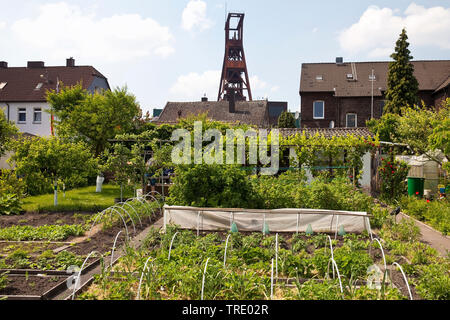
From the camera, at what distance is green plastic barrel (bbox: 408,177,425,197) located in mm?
13570

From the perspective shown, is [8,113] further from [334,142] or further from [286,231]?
[286,231]

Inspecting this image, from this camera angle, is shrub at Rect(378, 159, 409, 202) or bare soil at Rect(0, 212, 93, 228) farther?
shrub at Rect(378, 159, 409, 202)

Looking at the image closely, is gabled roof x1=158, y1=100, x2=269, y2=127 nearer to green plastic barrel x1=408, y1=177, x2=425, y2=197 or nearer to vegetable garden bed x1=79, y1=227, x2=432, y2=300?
green plastic barrel x1=408, y1=177, x2=425, y2=197

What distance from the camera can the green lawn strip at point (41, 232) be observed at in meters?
8.91

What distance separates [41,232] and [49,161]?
402 cm

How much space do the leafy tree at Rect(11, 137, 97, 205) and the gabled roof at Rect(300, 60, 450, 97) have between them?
23953 millimetres

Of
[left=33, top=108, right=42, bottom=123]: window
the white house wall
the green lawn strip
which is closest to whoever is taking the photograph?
the green lawn strip

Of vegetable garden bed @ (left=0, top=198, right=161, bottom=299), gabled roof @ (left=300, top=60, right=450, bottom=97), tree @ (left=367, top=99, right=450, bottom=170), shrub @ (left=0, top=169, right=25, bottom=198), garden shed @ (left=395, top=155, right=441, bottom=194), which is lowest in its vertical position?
vegetable garden bed @ (left=0, top=198, right=161, bottom=299)

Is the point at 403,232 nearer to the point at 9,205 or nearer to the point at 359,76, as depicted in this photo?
the point at 9,205

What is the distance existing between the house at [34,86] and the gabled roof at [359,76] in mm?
18728

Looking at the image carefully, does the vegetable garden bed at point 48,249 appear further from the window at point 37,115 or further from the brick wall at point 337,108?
the brick wall at point 337,108

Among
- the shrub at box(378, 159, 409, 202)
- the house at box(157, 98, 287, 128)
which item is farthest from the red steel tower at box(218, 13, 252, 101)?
the shrub at box(378, 159, 409, 202)

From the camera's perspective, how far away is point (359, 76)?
113 ft
